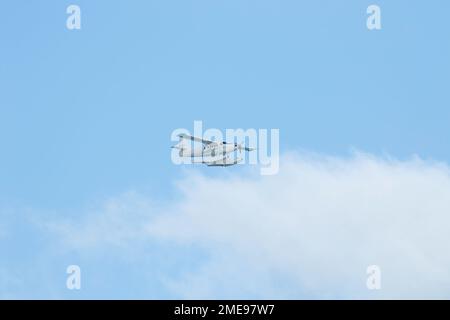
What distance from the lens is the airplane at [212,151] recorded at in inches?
5630

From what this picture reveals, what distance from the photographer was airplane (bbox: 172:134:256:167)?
143 m

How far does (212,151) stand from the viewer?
475 feet
